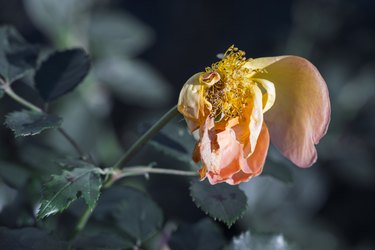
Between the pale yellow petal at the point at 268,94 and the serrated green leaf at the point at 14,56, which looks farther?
the serrated green leaf at the point at 14,56

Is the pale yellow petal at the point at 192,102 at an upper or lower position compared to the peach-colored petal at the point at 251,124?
upper

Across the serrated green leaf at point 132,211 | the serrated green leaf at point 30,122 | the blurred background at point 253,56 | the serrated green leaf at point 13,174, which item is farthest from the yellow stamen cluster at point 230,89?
the blurred background at point 253,56

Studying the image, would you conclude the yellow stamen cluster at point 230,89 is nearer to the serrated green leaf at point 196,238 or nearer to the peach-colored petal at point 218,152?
the peach-colored petal at point 218,152

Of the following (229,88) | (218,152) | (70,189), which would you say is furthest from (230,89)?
(70,189)

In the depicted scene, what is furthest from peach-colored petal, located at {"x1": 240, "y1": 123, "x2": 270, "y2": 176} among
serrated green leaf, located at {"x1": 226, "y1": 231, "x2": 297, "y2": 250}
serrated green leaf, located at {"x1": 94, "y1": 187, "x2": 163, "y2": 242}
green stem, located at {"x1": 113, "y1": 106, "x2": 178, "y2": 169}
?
serrated green leaf, located at {"x1": 94, "y1": 187, "x2": 163, "y2": 242}

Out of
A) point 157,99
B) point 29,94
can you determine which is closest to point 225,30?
point 157,99

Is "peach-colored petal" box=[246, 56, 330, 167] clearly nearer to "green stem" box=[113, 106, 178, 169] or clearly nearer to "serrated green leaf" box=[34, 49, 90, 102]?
"green stem" box=[113, 106, 178, 169]

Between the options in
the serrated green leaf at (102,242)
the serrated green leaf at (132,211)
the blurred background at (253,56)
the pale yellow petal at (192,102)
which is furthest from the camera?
the blurred background at (253,56)

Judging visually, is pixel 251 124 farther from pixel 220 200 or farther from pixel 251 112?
pixel 220 200
